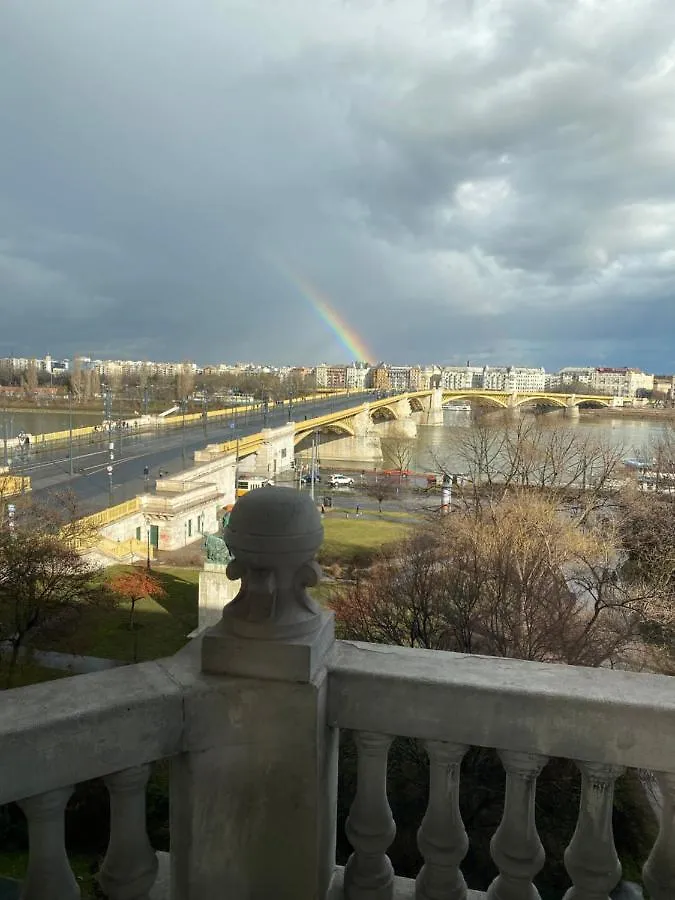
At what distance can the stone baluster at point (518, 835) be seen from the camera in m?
1.93

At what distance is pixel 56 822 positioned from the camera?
5.87ft

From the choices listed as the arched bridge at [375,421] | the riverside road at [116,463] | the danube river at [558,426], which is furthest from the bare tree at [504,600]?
the arched bridge at [375,421]

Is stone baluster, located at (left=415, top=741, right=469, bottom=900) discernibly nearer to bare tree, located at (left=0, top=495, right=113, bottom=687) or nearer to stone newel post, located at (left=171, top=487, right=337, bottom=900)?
stone newel post, located at (left=171, top=487, right=337, bottom=900)

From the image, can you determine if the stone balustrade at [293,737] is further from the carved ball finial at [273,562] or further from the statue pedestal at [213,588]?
the statue pedestal at [213,588]

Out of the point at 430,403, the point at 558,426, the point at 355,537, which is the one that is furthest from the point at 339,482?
the point at 430,403

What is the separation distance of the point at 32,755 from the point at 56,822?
0.25 m

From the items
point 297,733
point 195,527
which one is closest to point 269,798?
point 297,733

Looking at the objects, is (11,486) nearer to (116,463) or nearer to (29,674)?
(29,674)

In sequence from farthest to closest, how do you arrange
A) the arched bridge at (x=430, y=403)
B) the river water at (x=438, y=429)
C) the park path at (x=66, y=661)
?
the arched bridge at (x=430, y=403) → the river water at (x=438, y=429) → the park path at (x=66, y=661)

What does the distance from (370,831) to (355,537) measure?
2933 cm

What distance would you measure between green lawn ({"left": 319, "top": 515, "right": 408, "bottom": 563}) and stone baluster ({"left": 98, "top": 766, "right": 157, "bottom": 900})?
24095 millimetres

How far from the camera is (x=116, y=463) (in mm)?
40156

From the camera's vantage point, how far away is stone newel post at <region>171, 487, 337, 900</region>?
6.18 ft

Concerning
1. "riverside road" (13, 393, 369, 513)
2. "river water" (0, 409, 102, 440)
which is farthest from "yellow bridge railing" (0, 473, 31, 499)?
"river water" (0, 409, 102, 440)
